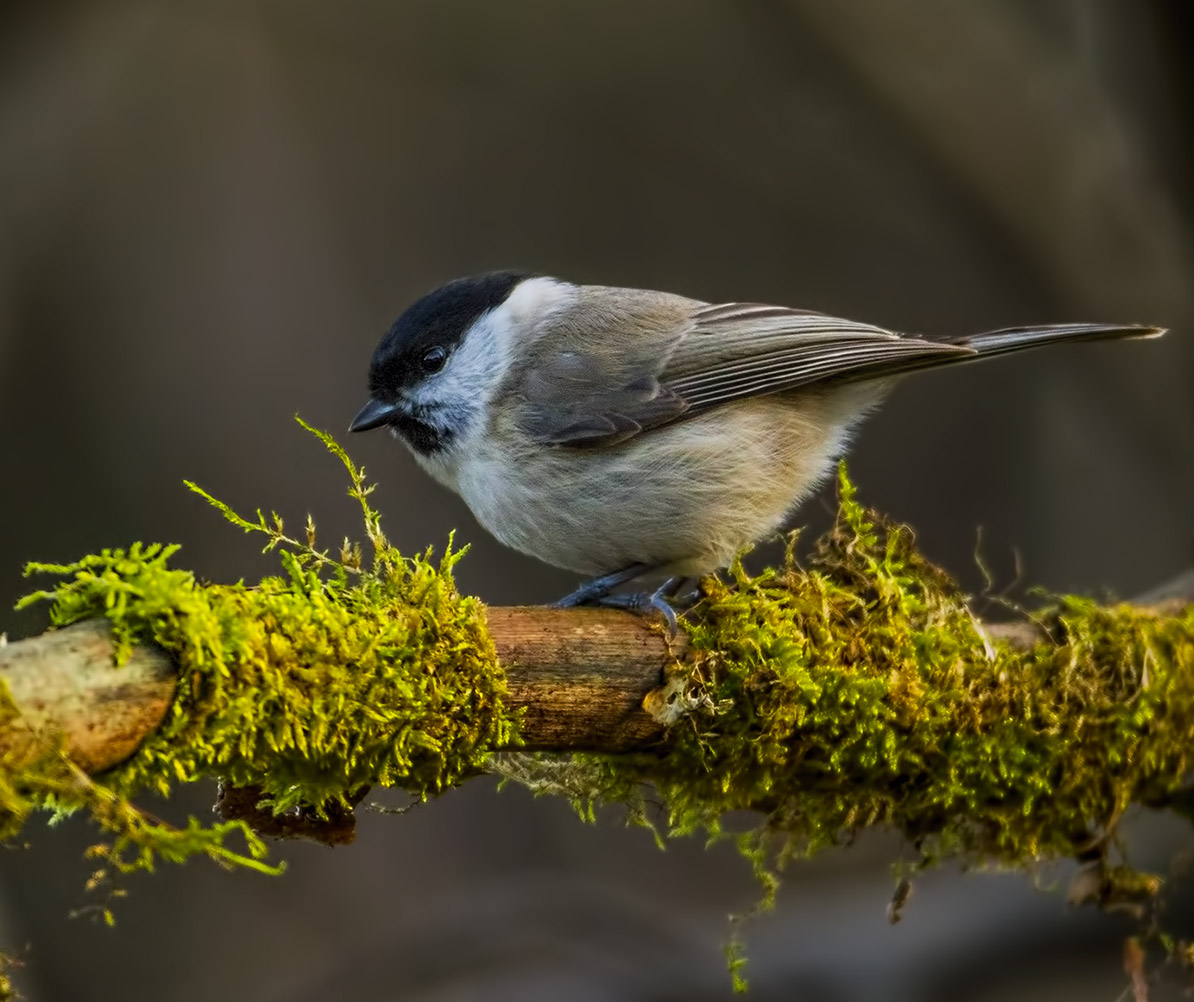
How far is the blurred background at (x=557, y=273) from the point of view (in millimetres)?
5129

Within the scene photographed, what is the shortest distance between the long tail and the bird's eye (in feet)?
5.63

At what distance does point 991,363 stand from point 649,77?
116 inches

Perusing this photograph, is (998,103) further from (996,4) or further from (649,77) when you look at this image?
(649,77)

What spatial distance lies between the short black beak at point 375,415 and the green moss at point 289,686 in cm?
126

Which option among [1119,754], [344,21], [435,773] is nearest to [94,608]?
[435,773]

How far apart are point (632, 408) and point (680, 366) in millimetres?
264

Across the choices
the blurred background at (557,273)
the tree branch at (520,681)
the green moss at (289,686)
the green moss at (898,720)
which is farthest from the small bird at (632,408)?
the blurred background at (557,273)

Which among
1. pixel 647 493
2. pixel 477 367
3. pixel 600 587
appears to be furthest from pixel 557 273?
pixel 600 587

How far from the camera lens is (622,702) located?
2818 mm

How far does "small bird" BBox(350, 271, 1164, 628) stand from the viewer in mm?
3699

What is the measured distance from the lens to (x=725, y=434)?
12.6ft

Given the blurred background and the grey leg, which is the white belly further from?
the blurred background

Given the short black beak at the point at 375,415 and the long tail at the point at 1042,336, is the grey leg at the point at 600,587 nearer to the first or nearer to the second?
the short black beak at the point at 375,415

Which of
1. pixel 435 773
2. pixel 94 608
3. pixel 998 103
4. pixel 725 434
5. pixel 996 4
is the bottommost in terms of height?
pixel 435 773
